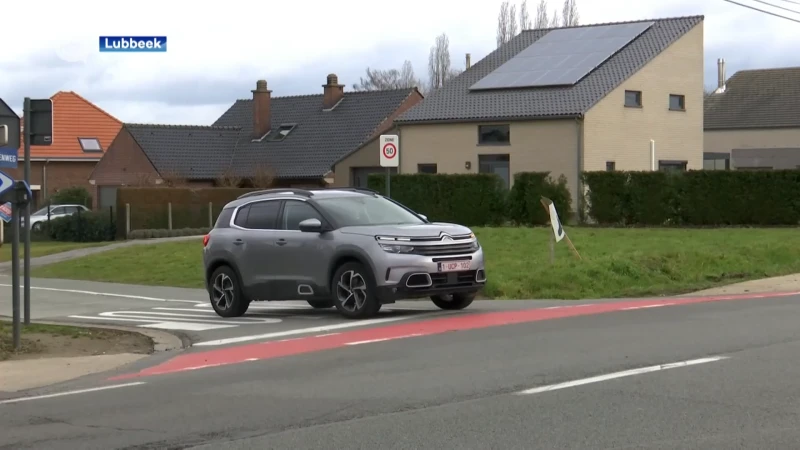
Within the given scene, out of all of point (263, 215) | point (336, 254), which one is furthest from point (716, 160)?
point (336, 254)

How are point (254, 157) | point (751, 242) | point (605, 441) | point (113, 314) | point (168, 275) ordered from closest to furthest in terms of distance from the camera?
point (605, 441), point (113, 314), point (751, 242), point (168, 275), point (254, 157)

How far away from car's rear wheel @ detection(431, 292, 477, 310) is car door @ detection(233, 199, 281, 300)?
7.31ft

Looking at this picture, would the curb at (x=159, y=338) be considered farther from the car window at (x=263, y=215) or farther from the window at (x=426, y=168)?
the window at (x=426, y=168)

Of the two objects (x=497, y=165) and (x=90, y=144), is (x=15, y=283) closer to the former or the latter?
(x=497, y=165)

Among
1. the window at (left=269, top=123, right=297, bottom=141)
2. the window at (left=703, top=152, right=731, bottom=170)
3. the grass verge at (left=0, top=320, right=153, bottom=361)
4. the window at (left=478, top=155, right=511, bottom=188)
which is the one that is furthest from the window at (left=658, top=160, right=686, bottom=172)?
the grass verge at (left=0, top=320, right=153, bottom=361)

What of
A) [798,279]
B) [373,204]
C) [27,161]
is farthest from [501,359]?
[798,279]

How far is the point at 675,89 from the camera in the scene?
146ft

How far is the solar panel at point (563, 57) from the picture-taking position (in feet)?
143

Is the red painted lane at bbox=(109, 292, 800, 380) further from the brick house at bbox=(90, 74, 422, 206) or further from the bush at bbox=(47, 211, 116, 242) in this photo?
the brick house at bbox=(90, 74, 422, 206)

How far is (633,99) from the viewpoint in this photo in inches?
1697

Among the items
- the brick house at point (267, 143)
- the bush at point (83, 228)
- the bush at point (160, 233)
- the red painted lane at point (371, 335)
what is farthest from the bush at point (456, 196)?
the red painted lane at point (371, 335)

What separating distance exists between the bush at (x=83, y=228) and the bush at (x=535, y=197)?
17454 mm

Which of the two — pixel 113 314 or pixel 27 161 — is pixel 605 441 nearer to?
pixel 27 161

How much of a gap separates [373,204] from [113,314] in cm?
507
